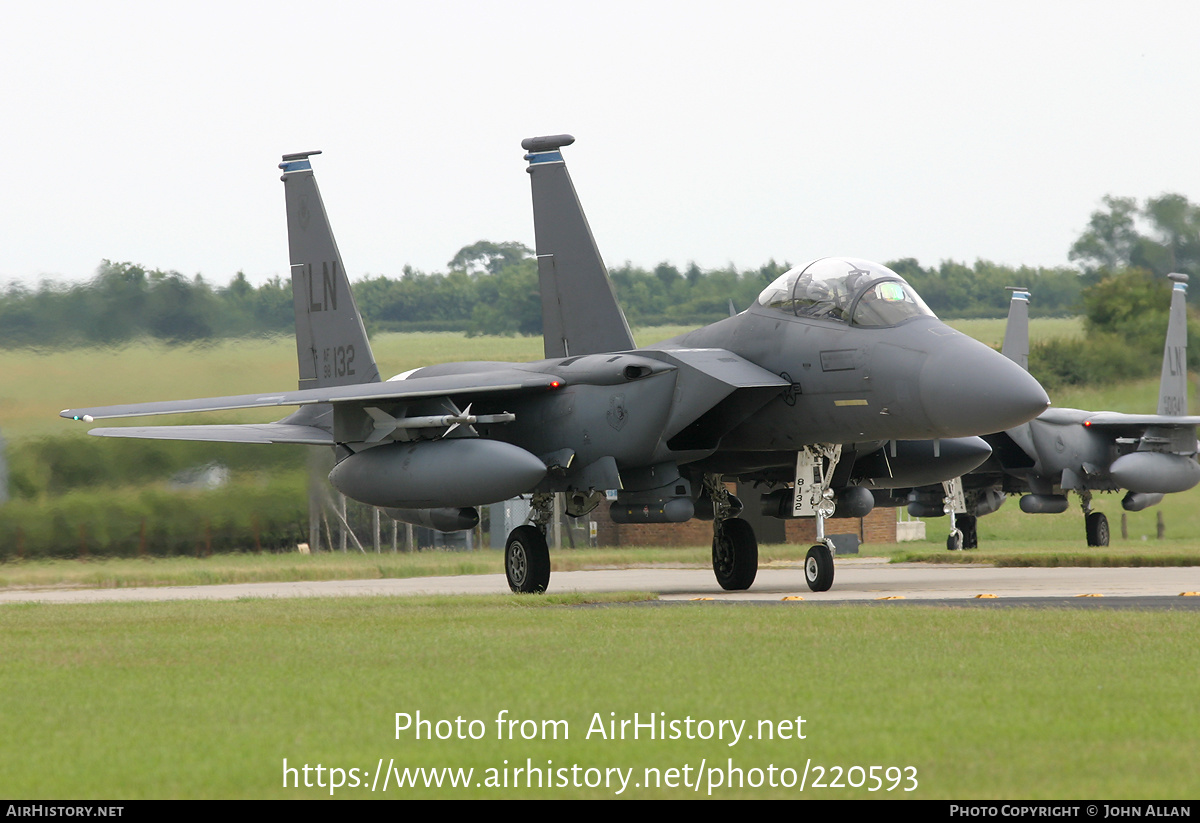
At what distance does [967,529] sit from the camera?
1093 inches

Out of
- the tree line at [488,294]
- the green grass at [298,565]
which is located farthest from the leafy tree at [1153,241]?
the green grass at [298,565]

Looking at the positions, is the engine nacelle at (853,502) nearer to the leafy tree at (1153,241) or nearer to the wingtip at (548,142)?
the wingtip at (548,142)

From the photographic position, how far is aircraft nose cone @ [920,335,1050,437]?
1289 centimetres

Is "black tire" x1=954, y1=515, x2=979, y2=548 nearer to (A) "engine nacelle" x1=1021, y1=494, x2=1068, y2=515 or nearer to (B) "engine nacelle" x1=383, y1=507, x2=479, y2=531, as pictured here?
(A) "engine nacelle" x1=1021, y1=494, x2=1068, y2=515

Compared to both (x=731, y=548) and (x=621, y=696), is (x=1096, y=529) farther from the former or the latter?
(x=621, y=696)

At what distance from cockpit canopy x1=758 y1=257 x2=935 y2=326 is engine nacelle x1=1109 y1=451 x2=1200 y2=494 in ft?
42.1

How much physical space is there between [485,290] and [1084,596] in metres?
22.4

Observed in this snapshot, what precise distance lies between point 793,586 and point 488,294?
1809 cm

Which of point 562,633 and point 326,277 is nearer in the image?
point 562,633

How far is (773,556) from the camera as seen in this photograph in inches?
926

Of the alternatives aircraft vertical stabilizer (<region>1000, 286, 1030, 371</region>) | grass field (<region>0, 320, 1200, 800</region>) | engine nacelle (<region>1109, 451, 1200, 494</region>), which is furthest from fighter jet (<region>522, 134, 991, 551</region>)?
aircraft vertical stabilizer (<region>1000, 286, 1030, 371</region>)

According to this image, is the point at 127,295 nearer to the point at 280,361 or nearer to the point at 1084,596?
the point at 280,361

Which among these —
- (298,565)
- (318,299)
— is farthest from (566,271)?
(298,565)
